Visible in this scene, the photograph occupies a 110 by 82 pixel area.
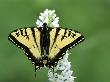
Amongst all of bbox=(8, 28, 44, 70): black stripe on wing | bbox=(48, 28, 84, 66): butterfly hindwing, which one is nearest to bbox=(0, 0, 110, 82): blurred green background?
bbox=(48, 28, 84, 66): butterfly hindwing

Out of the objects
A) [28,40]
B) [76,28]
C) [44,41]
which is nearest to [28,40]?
[28,40]

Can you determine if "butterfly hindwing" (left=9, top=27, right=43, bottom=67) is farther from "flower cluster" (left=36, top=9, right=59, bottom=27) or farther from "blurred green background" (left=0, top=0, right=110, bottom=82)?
"blurred green background" (left=0, top=0, right=110, bottom=82)

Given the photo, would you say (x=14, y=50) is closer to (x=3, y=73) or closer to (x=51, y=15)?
(x=3, y=73)

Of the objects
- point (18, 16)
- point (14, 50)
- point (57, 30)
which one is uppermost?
Result: point (18, 16)

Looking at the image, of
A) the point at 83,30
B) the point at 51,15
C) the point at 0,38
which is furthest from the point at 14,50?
the point at 51,15

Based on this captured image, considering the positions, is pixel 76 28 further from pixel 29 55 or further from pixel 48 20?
pixel 29 55

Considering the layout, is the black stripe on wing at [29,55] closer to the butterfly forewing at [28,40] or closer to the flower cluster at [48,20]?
the butterfly forewing at [28,40]

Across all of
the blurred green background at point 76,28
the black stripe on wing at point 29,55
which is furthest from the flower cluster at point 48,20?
the blurred green background at point 76,28
